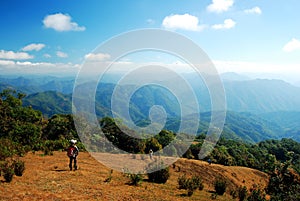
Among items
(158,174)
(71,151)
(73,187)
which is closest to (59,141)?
(71,151)

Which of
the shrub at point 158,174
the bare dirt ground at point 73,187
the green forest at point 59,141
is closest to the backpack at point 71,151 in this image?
the bare dirt ground at point 73,187

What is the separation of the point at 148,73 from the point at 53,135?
34.1 metres

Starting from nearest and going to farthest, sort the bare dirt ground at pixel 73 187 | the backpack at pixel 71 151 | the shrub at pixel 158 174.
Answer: the bare dirt ground at pixel 73 187 → the backpack at pixel 71 151 → the shrub at pixel 158 174

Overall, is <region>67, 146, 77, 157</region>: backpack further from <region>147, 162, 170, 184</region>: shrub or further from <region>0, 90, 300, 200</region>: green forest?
<region>147, 162, 170, 184</region>: shrub

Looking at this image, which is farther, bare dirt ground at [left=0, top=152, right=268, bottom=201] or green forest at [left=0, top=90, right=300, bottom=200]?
green forest at [left=0, top=90, right=300, bottom=200]

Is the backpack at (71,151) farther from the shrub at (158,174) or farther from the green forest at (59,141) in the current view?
the shrub at (158,174)

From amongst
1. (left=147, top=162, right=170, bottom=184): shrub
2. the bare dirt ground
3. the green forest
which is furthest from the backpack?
(left=147, top=162, right=170, bottom=184): shrub

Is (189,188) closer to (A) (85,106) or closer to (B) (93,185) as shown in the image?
(B) (93,185)

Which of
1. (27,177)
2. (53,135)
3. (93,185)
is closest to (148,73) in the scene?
(93,185)

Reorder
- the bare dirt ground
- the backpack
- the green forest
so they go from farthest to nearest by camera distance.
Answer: the green forest, the backpack, the bare dirt ground

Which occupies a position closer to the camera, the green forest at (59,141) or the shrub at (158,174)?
the shrub at (158,174)

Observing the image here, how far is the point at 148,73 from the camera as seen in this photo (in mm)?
13555

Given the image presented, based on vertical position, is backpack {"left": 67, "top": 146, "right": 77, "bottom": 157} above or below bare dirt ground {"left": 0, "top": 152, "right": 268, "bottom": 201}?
above

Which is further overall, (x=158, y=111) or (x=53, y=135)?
(x=53, y=135)
